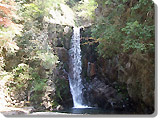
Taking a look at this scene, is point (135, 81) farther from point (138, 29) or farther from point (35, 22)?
point (35, 22)

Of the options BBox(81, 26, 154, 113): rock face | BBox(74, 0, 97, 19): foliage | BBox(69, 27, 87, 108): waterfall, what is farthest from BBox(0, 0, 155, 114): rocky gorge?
BBox(74, 0, 97, 19): foliage

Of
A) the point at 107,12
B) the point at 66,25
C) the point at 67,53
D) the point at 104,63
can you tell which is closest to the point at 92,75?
the point at 104,63

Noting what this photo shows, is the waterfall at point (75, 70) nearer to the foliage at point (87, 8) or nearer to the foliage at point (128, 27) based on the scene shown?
the foliage at point (87, 8)

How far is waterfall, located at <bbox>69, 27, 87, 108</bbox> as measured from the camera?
8.15 metres

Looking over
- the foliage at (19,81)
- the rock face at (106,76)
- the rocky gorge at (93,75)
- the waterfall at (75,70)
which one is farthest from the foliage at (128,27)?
the waterfall at (75,70)

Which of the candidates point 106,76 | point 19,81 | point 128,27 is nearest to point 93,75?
point 106,76

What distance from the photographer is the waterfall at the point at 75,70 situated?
8.15m

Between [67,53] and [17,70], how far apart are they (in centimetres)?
387

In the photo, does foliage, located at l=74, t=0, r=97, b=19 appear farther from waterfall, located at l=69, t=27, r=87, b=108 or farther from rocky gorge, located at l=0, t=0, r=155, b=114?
waterfall, located at l=69, t=27, r=87, b=108

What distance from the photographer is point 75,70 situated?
28.4 feet

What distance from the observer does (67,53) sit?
28.3 feet

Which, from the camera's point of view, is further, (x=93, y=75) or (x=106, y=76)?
(x=93, y=75)

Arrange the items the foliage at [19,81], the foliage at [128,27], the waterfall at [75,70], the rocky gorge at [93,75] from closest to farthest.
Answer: the foliage at [128,27] < the rocky gorge at [93,75] < the foliage at [19,81] < the waterfall at [75,70]

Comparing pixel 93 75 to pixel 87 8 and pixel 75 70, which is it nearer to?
pixel 75 70
